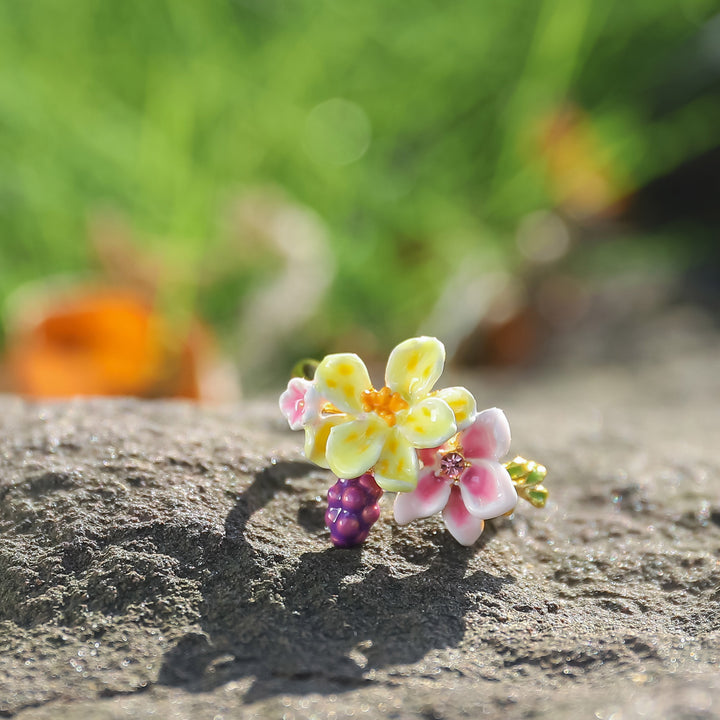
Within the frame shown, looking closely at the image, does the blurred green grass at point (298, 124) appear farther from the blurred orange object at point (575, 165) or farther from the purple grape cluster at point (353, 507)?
the purple grape cluster at point (353, 507)

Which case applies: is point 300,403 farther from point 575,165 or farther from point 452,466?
point 575,165

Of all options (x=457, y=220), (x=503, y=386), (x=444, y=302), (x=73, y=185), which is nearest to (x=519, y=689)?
(x=503, y=386)

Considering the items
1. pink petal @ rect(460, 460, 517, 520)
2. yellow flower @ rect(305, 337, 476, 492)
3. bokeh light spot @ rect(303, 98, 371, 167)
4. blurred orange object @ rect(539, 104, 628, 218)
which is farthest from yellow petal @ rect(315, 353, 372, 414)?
blurred orange object @ rect(539, 104, 628, 218)

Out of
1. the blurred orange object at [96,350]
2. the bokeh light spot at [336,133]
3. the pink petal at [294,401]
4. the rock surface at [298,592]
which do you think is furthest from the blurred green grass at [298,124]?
the pink petal at [294,401]

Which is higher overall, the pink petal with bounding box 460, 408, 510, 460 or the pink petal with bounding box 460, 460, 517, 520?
the pink petal with bounding box 460, 408, 510, 460

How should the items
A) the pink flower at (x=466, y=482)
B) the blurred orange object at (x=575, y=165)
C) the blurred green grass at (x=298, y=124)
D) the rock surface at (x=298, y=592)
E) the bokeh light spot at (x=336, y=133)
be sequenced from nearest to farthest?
the rock surface at (x=298, y=592), the pink flower at (x=466, y=482), the blurred green grass at (x=298, y=124), the bokeh light spot at (x=336, y=133), the blurred orange object at (x=575, y=165)

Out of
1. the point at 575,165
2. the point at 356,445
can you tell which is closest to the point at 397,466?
the point at 356,445

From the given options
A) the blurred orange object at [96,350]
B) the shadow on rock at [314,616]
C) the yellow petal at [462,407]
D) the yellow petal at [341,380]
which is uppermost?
the blurred orange object at [96,350]

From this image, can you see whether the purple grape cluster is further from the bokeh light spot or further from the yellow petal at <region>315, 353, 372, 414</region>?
the bokeh light spot
